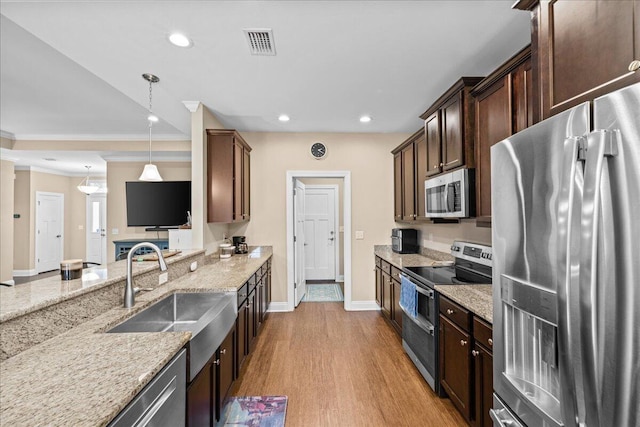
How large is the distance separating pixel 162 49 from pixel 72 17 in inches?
20.4

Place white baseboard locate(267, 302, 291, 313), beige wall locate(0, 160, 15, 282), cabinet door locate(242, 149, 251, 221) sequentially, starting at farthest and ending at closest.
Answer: beige wall locate(0, 160, 15, 282) < white baseboard locate(267, 302, 291, 313) < cabinet door locate(242, 149, 251, 221)

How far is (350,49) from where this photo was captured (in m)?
2.20

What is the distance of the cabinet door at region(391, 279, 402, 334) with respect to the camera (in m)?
3.30

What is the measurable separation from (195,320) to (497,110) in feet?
8.90

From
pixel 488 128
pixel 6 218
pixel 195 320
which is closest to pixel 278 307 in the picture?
pixel 195 320

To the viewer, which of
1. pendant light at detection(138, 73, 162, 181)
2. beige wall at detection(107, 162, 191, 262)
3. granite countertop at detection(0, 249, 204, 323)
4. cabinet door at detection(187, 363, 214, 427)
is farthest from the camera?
beige wall at detection(107, 162, 191, 262)

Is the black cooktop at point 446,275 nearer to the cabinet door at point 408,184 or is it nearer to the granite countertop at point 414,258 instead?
the granite countertop at point 414,258

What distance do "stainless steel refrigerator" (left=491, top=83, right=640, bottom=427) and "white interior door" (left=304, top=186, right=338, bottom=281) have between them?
5.16 m

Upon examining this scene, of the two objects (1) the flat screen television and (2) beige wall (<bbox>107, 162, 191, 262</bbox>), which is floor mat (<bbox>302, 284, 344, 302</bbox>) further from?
(2) beige wall (<bbox>107, 162, 191, 262</bbox>)

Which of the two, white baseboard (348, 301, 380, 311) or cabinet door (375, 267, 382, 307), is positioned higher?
cabinet door (375, 267, 382, 307)

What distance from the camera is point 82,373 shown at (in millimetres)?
1040

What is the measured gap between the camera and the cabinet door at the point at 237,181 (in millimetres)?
3578

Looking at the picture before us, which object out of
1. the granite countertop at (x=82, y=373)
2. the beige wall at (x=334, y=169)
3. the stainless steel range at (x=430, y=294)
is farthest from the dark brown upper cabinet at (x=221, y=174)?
the stainless steel range at (x=430, y=294)

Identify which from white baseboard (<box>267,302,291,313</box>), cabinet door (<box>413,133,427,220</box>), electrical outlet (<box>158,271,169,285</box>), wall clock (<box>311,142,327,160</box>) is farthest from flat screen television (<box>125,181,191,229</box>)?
cabinet door (<box>413,133,427,220</box>)
